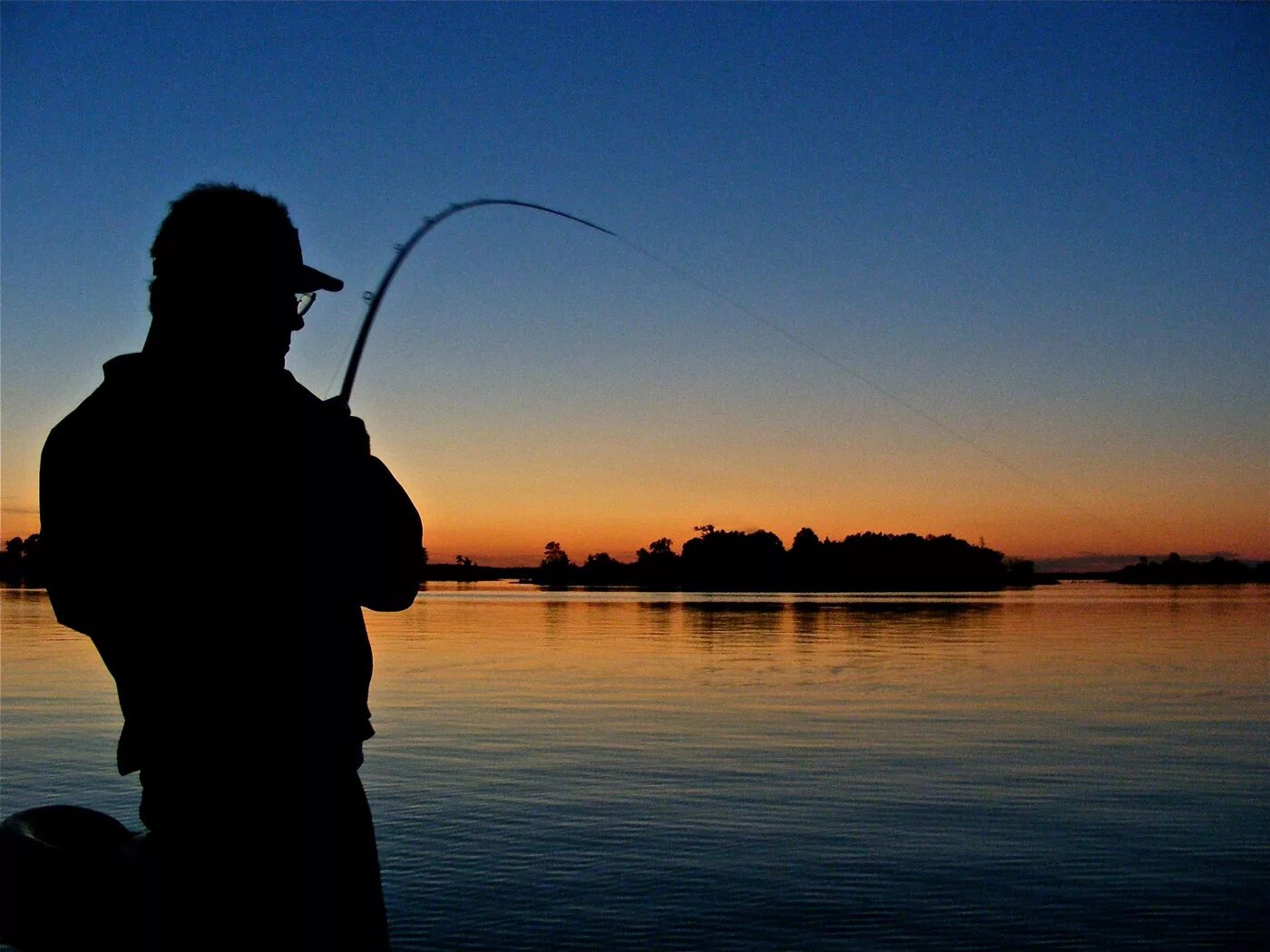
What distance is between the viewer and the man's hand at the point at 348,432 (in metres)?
2.17

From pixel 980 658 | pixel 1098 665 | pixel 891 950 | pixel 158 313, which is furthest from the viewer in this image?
pixel 980 658

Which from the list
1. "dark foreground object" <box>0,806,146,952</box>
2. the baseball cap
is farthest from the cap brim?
"dark foreground object" <box>0,806,146,952</box>

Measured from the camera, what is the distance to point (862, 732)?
1399 centimetres

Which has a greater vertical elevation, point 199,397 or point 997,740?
point 199,397

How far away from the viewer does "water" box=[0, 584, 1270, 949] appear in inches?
262

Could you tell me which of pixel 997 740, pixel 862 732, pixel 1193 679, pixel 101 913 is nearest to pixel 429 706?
pixel 862 732

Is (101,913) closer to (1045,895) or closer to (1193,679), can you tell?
(1045,895)

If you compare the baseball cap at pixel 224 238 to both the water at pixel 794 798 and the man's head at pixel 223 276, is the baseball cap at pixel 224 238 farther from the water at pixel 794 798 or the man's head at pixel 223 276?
the water at pixel 794 798

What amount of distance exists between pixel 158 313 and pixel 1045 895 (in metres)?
6.43

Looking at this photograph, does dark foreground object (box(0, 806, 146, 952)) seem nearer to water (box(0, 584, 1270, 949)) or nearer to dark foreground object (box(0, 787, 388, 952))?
dark foreground object (box(0, 787, 388, 952))

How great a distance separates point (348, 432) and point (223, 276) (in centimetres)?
35

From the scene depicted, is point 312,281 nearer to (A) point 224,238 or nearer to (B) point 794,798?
(A) point 224,238

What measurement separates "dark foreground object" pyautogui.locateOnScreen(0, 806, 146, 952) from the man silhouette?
0.06 metres

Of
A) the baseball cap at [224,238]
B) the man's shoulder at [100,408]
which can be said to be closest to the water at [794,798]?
the man's shoulder at [100,408]
